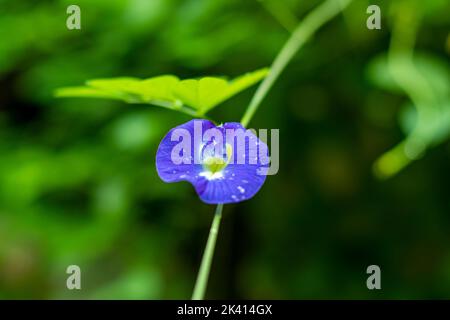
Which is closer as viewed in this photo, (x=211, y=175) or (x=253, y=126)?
(x=211, y=175)

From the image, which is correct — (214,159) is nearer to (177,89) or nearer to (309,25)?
(177,89)

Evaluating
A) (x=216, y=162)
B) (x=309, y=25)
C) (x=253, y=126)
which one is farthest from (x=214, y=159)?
(x=253, y=126)

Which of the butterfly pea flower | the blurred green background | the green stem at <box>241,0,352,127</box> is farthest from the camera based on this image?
the blurred green background

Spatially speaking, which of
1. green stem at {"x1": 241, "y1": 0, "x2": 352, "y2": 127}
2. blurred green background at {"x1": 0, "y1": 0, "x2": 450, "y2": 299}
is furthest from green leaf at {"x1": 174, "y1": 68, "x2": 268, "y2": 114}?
blurred green background at {"x1": 0, "y1": 0, "x2": 450, "y2": 299}

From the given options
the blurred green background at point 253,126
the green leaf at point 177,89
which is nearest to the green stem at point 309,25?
the blurred green background at point 253,126

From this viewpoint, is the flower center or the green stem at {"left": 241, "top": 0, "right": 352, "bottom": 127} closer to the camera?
the flower center

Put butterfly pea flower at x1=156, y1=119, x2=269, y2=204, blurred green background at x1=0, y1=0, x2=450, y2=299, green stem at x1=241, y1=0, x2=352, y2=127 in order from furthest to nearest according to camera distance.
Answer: blurred green background at x1=0, y1=0, x2=450, y2=299, green stem at x1=241, y1=0, x2=352, y2=127, butterfly pea flower at x1=156, y1=119, x2=269, y2=204

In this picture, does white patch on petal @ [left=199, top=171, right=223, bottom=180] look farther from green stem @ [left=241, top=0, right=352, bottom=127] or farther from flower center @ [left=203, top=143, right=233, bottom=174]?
green stem @ [left=241, top=0, right=352, bottom=127]

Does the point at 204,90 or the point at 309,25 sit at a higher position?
the point at 309,25
